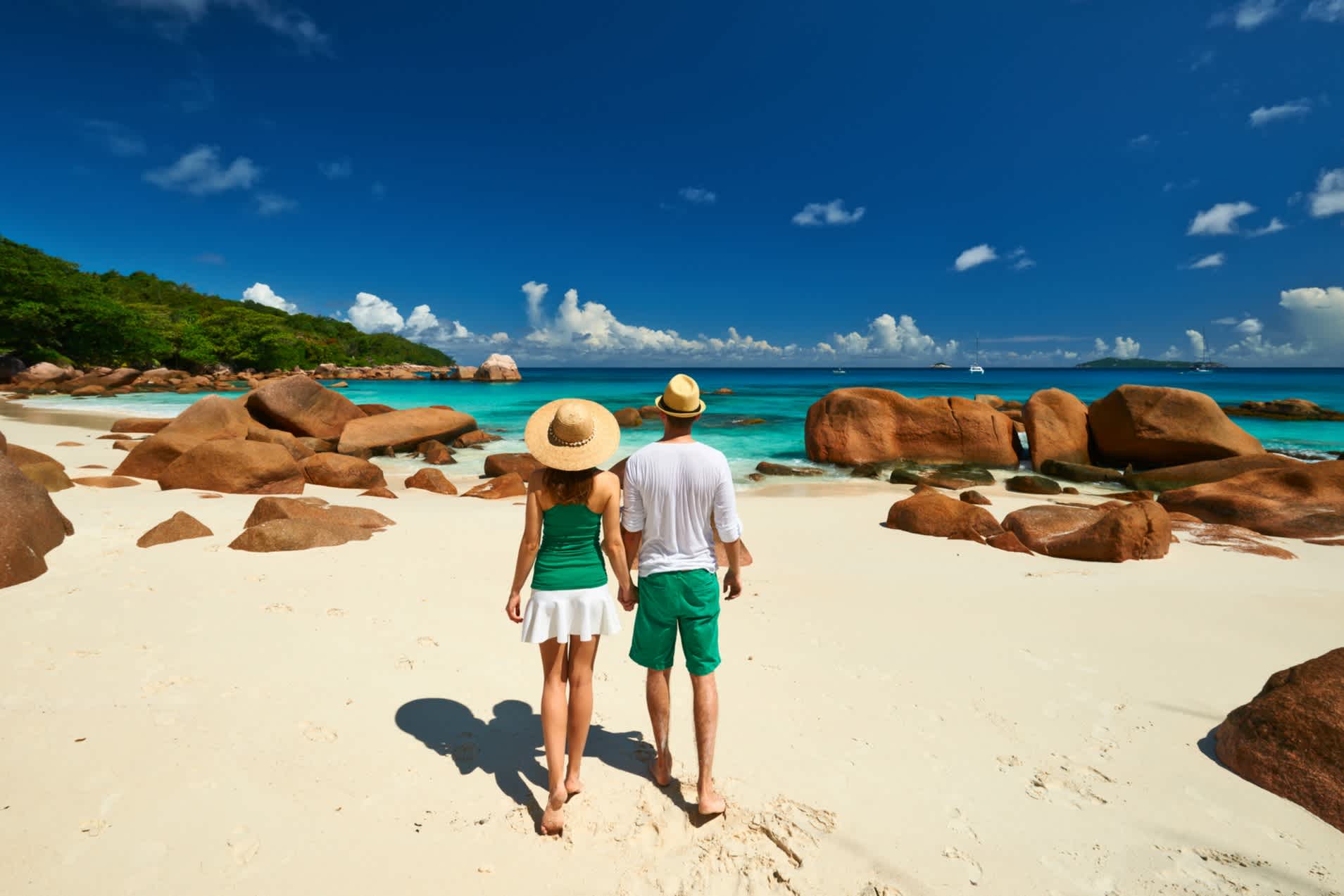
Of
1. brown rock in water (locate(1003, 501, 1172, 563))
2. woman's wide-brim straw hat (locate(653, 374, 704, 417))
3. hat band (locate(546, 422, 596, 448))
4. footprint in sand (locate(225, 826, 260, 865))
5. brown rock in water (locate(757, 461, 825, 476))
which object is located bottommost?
brown rock in water (locate(757, 461, 825, 476))

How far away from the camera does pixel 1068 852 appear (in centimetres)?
243

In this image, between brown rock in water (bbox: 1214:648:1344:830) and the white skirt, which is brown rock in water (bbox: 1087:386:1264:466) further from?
the white skirt

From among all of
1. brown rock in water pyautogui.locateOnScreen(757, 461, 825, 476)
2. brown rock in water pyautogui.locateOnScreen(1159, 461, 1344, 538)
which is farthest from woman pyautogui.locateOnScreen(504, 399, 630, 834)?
brown rock in water pyautogui.locateOnScreen(757, 461, 825, 476)

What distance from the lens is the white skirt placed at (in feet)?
8.30

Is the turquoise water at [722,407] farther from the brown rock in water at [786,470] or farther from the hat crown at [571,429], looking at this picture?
the hat crown at [571,429]

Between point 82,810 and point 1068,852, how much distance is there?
395cm

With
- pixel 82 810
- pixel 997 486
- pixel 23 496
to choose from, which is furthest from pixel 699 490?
pixel 997 486

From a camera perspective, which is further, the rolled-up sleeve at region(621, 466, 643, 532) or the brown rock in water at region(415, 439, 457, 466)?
the brown rock in water at region(415, 439, 457, 466)

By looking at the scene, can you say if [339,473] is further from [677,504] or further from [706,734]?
[706,734]

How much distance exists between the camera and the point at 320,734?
3.06m

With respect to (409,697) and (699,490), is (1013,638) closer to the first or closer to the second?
(699,490)

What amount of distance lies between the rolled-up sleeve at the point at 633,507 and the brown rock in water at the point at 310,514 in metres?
5.12

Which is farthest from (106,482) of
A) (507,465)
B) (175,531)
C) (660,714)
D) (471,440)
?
(471,440)

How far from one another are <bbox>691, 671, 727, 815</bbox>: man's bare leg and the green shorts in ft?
0.23
